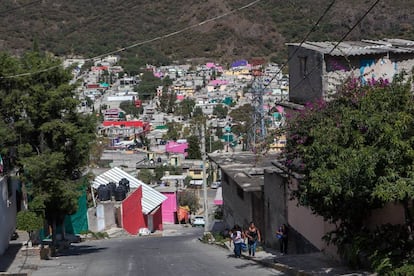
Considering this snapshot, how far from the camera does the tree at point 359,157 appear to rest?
1122 centimetres

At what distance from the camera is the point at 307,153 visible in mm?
13125

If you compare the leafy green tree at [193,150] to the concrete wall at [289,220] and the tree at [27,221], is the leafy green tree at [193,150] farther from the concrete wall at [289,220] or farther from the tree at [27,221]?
the tree at [27,221]

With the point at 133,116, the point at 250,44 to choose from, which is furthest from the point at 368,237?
the point at 133,116

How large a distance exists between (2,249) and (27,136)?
12.7ft

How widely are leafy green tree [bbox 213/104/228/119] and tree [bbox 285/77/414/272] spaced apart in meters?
108

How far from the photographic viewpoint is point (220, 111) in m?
125

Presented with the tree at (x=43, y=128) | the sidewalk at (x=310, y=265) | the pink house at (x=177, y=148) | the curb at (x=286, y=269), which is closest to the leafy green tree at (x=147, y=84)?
the pink house at (x=177, y=148)

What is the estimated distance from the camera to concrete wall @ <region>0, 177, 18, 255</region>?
2265cm

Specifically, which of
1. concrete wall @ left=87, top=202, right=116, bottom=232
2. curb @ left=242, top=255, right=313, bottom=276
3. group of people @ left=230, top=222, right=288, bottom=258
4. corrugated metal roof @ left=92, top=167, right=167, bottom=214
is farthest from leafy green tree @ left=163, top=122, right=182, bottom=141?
curb @ left=242, top=255, right=313, bottom=276

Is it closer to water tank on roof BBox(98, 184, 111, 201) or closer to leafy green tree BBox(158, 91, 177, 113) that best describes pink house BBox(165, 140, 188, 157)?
leafy green tree BBox(158, 91, 177, 113)

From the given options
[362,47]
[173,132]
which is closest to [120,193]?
[362,47]

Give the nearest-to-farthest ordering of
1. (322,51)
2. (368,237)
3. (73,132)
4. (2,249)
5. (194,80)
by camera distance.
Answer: (368,237)
(322,51)
(2,249)
(73,132)
(194,80)

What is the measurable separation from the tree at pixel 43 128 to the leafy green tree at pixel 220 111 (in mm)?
98309

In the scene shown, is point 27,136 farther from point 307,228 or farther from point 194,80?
point 194,80
